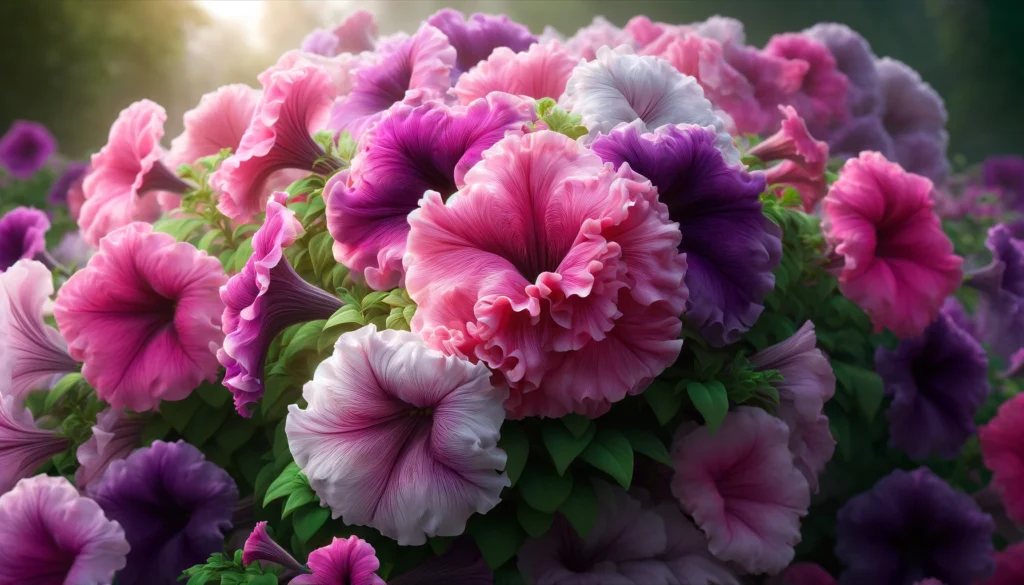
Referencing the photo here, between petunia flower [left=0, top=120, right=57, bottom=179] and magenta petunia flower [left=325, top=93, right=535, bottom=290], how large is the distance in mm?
3806

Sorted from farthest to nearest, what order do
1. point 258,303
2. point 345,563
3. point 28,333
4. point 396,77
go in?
1. point 396,77
2. point 28,333
3. point 258,303
4. point 345,563

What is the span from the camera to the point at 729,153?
58.2 inches

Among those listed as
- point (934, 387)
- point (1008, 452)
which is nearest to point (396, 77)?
point (934, 387)

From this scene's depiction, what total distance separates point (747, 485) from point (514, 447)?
0.42 metres

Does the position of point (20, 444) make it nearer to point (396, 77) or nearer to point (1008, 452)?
point (396, 77)

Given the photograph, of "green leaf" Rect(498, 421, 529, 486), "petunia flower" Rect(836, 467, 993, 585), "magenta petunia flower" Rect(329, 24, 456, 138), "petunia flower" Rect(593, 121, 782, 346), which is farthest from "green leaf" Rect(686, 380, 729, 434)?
"magenta petunia flower" Rect(329, 24, 456, 138)

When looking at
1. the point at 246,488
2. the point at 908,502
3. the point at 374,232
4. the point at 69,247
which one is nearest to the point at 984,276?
the point at 908,502

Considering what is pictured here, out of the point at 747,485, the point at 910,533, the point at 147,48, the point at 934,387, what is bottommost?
the point at 147,48

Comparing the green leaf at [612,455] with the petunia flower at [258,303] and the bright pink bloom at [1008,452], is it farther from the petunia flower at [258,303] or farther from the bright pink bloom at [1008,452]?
the bright pink bloom at [1008,452]

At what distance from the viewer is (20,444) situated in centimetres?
161

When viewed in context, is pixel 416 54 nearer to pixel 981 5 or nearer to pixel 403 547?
pixel 403 547

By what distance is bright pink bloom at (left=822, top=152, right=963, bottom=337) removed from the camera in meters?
1.68

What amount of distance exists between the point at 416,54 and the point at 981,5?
12.1 metres

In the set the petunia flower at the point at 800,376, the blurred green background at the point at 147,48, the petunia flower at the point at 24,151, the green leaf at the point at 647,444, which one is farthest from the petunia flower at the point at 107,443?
the blurred green background at the point at 147,48
